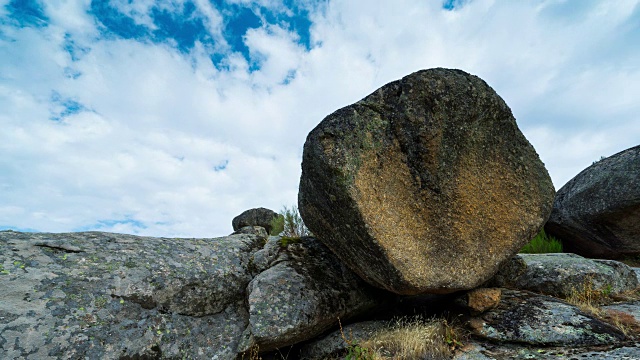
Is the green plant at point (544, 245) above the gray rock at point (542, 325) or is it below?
above

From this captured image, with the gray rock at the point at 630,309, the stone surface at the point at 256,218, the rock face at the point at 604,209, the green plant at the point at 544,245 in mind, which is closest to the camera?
the gray rock at the point at 630,309

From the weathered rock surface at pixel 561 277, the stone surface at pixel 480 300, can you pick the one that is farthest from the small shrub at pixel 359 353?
the weathered rock surface at pixel 561 277

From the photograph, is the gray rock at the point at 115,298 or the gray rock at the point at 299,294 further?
the gray rock at the point at 299,294

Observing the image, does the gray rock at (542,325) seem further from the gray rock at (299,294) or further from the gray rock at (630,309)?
the gray rock at (299,294)

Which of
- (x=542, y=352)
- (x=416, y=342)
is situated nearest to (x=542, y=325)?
(x=542, y=352)

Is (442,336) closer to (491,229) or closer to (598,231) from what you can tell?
(491,229)

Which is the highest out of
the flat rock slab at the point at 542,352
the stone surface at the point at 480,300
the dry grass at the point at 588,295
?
the stone surface at the point at 480,300

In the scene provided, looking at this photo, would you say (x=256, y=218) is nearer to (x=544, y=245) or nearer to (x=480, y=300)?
(x=544, y=245)

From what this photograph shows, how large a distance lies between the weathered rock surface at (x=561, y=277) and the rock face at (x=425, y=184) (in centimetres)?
115

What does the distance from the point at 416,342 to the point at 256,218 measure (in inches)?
774

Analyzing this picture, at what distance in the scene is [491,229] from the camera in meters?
5.39

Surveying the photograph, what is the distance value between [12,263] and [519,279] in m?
7.68

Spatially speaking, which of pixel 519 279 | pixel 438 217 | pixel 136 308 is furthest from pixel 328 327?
pixel 519 279

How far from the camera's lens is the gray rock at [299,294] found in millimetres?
4887
